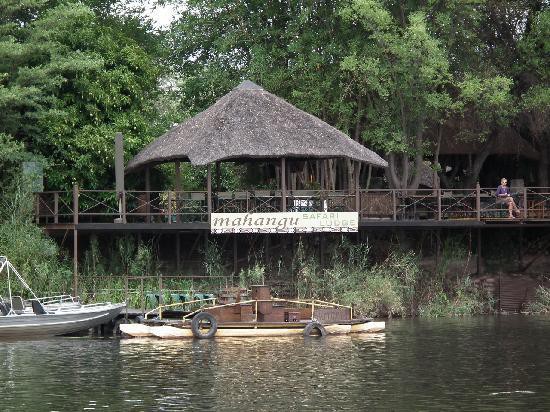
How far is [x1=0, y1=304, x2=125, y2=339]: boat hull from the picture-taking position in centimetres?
3325

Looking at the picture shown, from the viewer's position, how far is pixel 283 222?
3881 cm

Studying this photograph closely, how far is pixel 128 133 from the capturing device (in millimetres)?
42250

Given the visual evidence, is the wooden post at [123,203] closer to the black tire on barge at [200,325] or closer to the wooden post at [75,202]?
the wooden post at [75,202]

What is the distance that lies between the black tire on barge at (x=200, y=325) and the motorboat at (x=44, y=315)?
3.12 metres

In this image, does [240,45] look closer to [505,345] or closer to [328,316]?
[328,316]

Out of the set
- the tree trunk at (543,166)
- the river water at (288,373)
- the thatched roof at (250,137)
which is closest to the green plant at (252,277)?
the thatched roof at (250,137)

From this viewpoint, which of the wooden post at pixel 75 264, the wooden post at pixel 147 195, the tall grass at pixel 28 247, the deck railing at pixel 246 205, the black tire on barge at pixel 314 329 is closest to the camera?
the black tire on barge at pixel 314 329

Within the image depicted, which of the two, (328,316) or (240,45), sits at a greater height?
(240,45)

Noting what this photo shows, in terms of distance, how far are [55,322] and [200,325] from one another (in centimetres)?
406

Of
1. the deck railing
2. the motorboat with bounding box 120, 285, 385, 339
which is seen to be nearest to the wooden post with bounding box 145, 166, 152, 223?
the deck railing

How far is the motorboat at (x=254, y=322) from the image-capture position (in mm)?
33344

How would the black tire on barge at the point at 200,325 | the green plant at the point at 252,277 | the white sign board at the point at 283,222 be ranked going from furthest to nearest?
the white sign board at the point at 283,222 → the green plant at the point at 252,277 → the black tire on barge at the point at 200,325

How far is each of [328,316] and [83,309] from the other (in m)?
6.88

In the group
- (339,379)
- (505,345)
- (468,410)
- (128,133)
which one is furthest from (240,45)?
(468,410)
